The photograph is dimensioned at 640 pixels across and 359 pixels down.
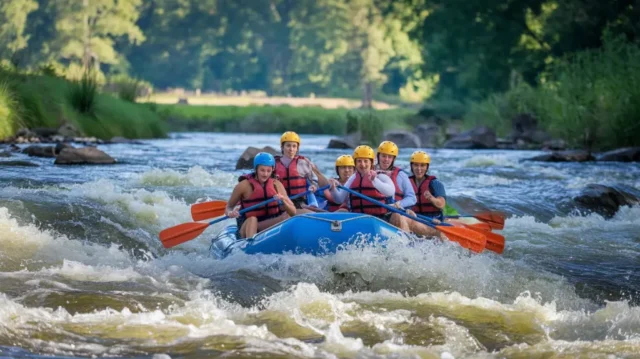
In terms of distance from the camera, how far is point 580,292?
25.2 feet

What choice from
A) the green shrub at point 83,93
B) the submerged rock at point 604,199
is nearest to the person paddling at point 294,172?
the submerged rock at point 604,199

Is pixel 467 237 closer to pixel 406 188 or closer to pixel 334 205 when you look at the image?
pixel 406 188

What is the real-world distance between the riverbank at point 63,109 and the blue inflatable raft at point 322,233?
1116 cm

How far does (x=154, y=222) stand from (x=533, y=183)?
7.06m

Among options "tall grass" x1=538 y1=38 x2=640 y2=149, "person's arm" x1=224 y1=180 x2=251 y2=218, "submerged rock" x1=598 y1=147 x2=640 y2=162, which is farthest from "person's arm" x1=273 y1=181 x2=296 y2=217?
"tall grass" x1=538 y1=38 x2=640 y2=149

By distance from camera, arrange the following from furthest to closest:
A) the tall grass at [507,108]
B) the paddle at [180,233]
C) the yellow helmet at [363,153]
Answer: the tall grass at [507,108]
the yellow helmet at [363,153]
the paddle at [180,233]

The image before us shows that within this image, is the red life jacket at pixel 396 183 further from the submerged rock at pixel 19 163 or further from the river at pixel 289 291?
the submerged rock at pixel 19 163

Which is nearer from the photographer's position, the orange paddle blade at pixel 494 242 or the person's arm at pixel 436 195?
the orange paddle blade at pixel 494 242

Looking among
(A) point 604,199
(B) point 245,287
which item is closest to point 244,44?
(A) point 604,199

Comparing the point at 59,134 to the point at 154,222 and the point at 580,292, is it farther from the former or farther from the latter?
the point at 580,292

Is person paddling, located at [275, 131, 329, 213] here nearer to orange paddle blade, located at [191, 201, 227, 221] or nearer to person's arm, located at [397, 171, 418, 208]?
orange paddle blade, located at [191, 201, 227, 221]

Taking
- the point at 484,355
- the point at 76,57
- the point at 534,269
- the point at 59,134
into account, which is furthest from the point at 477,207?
the point at 76,57

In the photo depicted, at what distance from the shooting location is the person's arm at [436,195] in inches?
361

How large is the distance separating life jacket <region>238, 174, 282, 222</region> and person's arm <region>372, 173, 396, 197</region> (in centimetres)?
91
